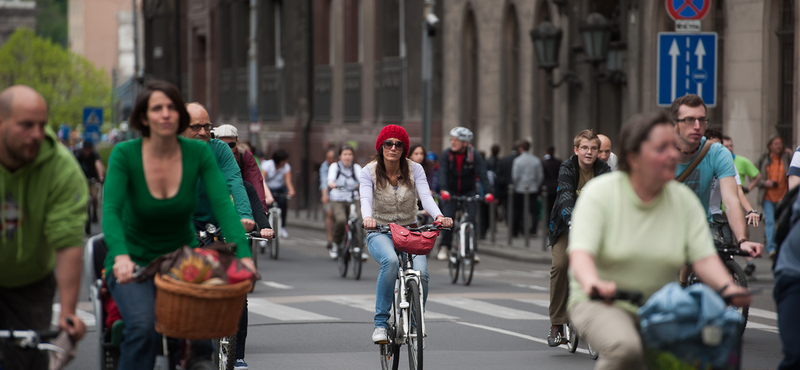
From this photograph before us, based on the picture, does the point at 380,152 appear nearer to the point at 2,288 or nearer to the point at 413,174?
the point at 413,174

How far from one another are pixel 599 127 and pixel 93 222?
41.4 ft

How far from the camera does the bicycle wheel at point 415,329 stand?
724 cm

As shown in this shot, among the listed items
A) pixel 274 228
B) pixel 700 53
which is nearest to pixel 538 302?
pixel 700 53

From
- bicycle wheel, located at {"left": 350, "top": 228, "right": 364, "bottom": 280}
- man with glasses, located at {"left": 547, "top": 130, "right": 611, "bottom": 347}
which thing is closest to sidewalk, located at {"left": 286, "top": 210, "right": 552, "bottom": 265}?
bicycle wheel, located at {"left": 350, "top": 228, "right": 364, "bottom": 280}

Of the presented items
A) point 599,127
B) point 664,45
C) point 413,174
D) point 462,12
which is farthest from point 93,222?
point 413,174

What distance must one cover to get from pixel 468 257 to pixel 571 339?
5.88 metres

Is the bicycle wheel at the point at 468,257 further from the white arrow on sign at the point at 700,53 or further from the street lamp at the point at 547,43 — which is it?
the street lamp at the point at 547,43

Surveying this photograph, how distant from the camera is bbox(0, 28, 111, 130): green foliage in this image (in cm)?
8081

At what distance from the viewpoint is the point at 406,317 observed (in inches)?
292

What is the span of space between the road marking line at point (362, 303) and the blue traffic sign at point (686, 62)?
13.4ft

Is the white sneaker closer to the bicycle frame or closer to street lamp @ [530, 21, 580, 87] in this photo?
the bicycle frame

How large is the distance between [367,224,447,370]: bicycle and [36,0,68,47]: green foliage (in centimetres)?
12397

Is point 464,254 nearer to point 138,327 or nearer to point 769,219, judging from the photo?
point 769,219

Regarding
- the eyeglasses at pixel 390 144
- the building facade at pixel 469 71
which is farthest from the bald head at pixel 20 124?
the building facade at pixel 469 71
